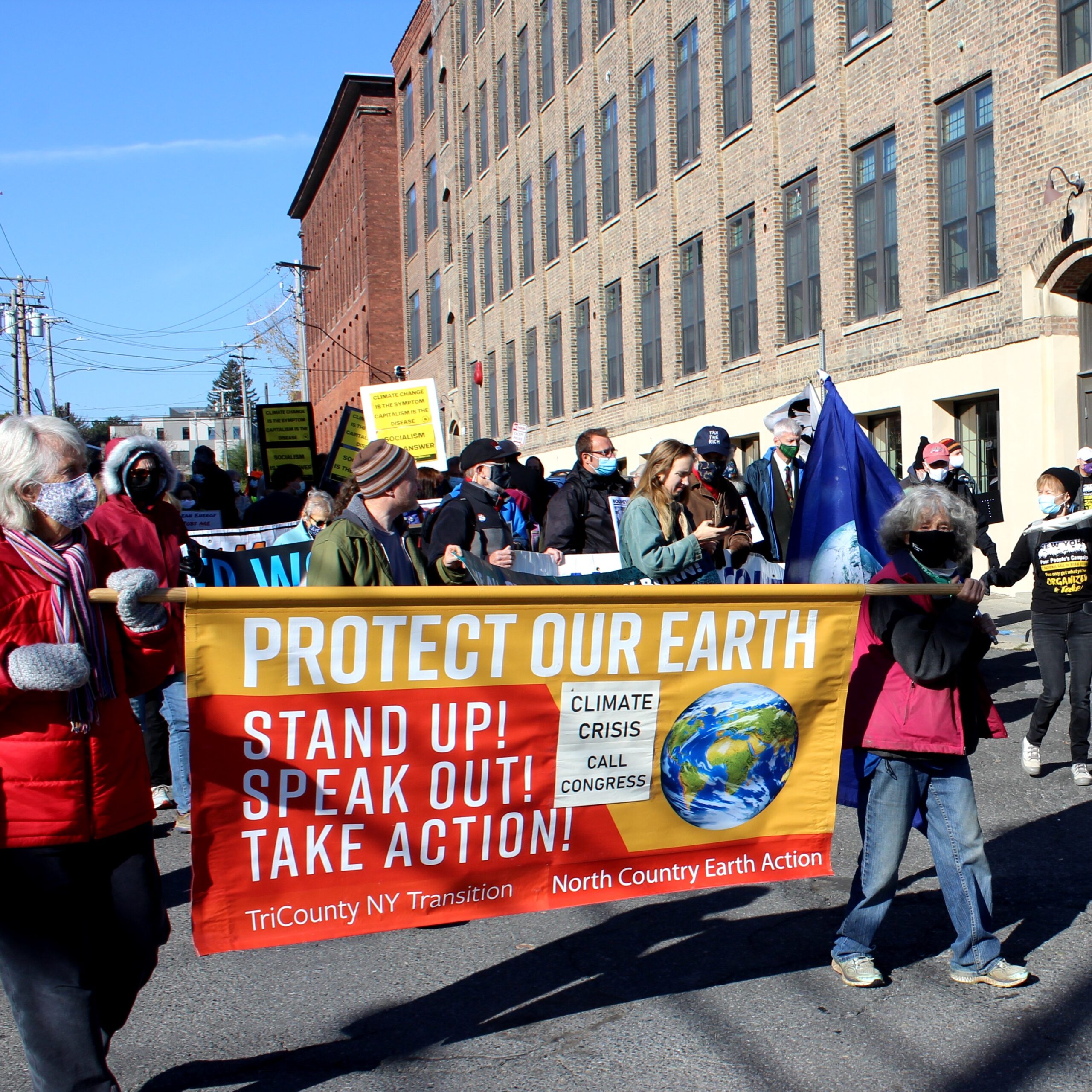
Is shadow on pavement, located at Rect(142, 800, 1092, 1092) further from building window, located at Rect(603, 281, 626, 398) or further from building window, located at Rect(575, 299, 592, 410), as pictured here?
building window, located at Rect(575, 299, 592, 410)

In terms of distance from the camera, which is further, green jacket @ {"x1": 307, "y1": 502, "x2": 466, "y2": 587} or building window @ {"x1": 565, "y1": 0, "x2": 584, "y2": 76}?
building window @ {"x1": 565, "y1": 0, "x2": 584, "y2": 76}

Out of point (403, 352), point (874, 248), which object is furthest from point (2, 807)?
point (403, 352)

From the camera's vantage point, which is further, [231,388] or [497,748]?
[231,388]

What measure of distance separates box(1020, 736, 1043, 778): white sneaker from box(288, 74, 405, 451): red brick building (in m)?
44.2

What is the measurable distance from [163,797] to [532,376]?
29779 millimetres

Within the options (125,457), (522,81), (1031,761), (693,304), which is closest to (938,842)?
(1031,761)

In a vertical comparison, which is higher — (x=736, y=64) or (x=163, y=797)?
(x=736, y=64)

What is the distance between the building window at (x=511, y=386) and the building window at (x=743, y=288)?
14535mm

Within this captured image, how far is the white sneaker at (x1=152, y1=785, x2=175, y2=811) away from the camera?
7.00 metres

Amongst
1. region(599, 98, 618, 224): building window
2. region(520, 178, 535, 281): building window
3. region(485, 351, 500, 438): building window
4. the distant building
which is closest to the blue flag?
region(599, 98, 618, 224): building window

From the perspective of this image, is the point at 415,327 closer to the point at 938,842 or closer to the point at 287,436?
the point at 287,436

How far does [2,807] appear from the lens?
2990mm

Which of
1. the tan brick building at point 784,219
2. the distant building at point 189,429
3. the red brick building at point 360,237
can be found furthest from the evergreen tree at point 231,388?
the tan brick building at point 784,219

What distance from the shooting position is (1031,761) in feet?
23.9
